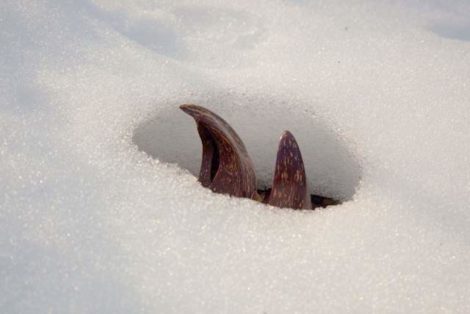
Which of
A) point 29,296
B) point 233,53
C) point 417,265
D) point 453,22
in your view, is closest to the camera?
point 29,296

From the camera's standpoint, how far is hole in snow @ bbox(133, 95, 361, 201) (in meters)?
1.20

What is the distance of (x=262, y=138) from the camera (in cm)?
126

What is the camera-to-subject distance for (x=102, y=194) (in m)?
0.94

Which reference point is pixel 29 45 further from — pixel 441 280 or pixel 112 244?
pixel 441 280

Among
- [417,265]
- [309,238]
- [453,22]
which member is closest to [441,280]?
[417,265]

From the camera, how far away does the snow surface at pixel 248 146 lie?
83 centimetres

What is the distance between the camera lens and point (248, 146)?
127 cm

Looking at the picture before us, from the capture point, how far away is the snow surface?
0.83 metres

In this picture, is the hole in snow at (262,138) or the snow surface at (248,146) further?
the hole in snow at (262,138)

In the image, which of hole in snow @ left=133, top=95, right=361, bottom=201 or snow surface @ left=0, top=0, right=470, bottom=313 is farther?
hole in snow @ left=133, top=95, right=361, bottom=201

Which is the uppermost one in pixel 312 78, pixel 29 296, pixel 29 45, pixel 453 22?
pixel 453 22

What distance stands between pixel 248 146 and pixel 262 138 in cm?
3

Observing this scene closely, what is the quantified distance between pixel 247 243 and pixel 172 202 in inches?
5.4

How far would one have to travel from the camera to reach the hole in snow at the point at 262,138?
1.20 m
